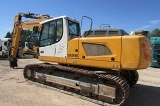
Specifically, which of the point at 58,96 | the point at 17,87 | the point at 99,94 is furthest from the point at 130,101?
the point at 17,87

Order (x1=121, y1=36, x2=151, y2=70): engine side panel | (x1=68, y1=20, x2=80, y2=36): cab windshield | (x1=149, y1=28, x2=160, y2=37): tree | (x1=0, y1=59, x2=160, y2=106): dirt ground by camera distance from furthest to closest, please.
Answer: (x1=149, y1=28, x2=160, y2=37): tree
(x1=68, y1=20, x2=80, y2=36): cab windshield
(x1=0, y1=59, x2=160, y2=106): dirt ground
(x1=121, y1=36, x2=151, y2=70): engine side panel

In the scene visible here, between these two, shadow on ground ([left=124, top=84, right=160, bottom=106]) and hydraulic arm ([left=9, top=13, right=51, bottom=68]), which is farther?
hydraulic arm ([left=9, top=13, right=51, bottom=68])

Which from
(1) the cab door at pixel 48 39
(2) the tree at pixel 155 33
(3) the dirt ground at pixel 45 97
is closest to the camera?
(3) the dirt ground at pixel 45 97

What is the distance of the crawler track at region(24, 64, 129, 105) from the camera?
24.5 feet

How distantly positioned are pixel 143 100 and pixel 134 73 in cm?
185

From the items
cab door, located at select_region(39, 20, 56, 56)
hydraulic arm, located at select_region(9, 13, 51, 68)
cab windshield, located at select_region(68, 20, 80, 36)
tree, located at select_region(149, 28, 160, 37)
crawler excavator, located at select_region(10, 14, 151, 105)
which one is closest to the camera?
crawler excavator, located at select_region(10, 14, 151, 105)

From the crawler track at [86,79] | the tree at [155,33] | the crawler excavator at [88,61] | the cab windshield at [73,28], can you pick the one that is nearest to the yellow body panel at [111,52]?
the crawler excavator at [88,61]

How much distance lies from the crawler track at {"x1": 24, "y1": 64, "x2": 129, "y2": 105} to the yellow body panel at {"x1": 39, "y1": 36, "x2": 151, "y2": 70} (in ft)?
1.16

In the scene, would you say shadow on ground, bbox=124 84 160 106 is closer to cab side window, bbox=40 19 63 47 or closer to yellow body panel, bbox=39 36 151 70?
yellow body panel, bbox=39 36 151 70

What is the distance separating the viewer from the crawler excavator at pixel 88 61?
7453 millimetres

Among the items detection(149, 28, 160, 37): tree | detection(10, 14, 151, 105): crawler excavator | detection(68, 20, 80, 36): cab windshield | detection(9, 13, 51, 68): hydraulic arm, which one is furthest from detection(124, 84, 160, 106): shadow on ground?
detection(149, 28, 160, 37): tree

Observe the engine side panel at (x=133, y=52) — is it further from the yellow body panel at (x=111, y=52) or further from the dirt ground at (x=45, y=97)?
the dirt ground at (x=45, y=97)

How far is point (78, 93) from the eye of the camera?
8.85m

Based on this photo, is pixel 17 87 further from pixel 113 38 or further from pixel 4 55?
pixel 4 55
